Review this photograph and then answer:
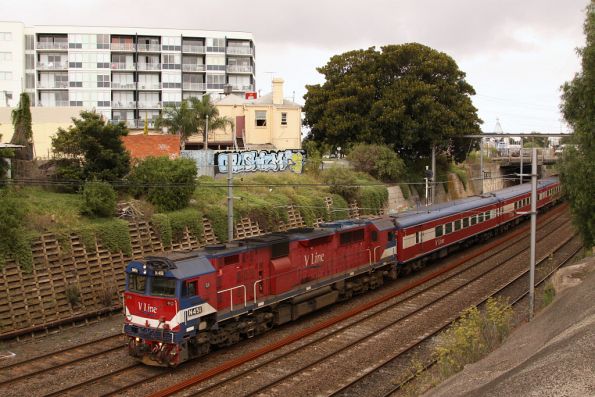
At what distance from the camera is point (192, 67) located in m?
76.9

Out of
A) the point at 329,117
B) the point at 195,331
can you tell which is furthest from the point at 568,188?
the point at 329,117

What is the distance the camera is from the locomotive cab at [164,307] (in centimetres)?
1717

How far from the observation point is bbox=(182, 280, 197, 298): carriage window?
17337mm

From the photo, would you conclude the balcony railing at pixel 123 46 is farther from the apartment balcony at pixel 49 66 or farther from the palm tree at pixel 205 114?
the palm tree at pixel 205 114

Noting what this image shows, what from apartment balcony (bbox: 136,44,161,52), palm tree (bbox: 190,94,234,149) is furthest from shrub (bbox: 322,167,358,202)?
apartment balcony (bbox: 136,44,161,52)

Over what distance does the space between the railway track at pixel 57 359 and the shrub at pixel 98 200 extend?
751 cm

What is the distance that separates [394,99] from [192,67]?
34.9 m

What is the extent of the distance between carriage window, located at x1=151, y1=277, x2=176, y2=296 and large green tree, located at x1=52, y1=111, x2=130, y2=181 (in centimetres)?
1340

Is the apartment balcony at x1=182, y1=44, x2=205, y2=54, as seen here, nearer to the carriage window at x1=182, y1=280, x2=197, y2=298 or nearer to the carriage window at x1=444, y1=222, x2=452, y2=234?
the carriage window at x1=444, y1=222, x2=452, y2=234

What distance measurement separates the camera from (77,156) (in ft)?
101

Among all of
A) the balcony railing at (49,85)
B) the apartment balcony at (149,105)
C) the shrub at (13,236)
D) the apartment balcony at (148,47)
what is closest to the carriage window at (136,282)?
the shrub at (13,236)

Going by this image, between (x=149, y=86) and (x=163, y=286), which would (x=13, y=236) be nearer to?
(x=163, y=286)

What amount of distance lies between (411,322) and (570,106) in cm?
1242

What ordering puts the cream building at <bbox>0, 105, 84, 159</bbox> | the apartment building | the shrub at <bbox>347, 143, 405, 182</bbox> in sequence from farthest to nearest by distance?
the apartment building
the shrub at <bbox>347, 143, 405, 182</bbox>
the cream building at <bbox>0, 105, 84, 159</bbox>
